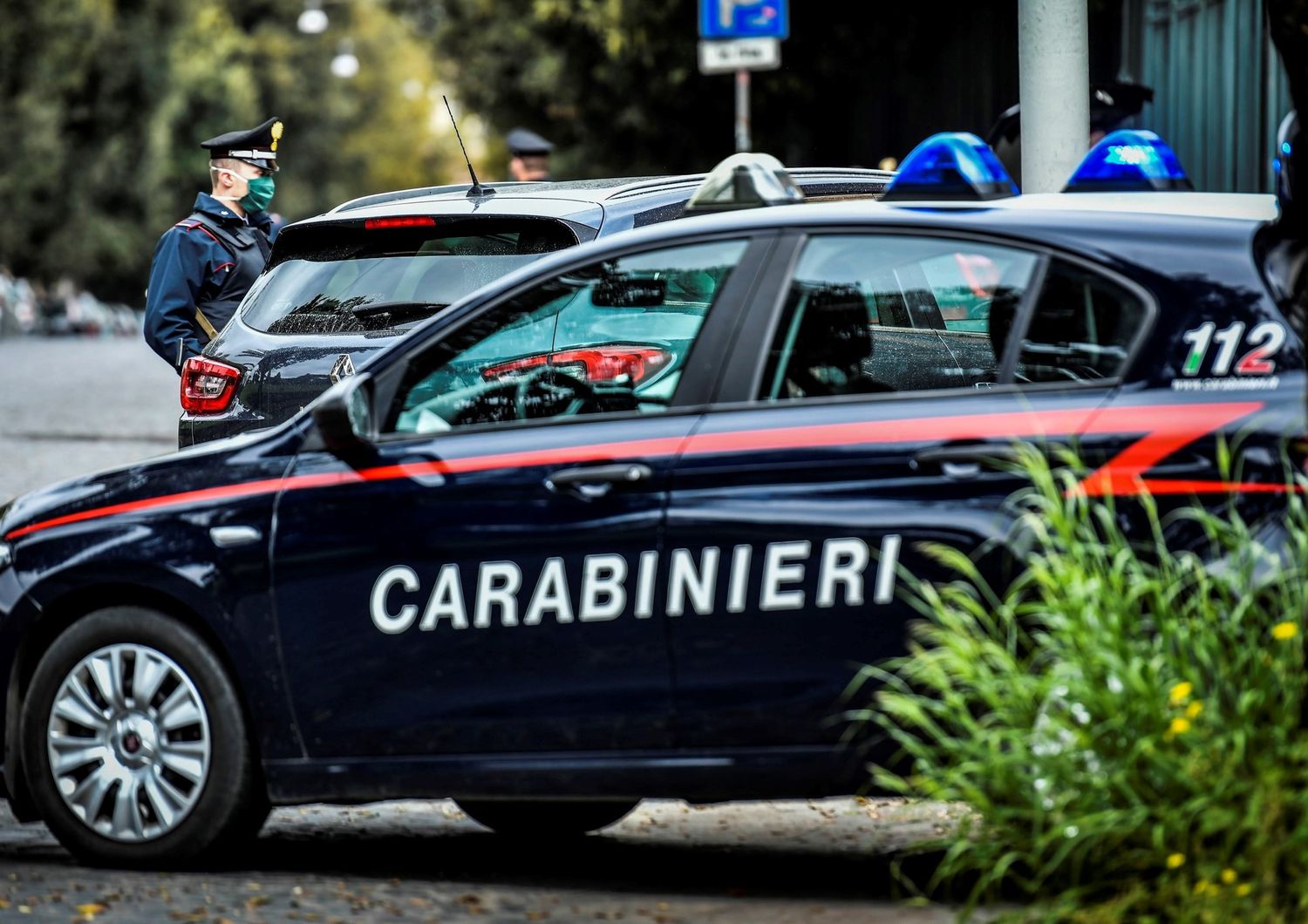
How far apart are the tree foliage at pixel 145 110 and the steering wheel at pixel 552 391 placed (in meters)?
43.6

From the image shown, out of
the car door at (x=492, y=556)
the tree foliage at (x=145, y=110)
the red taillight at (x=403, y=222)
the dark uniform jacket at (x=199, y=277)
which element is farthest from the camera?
the tree foliage at (x=145, y=110)

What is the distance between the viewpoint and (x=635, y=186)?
8391mm

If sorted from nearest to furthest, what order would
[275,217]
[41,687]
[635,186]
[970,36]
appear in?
[41,687], [635,186], [275,217], [970,36]

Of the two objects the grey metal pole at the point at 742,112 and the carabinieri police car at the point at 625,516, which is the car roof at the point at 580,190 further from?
the grey metal pole at the point at 742,112

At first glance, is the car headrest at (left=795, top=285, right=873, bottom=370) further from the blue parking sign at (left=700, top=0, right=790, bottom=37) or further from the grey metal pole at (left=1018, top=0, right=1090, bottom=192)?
the blue parking sign at (left=700, top=0, right=790, bottom=37)

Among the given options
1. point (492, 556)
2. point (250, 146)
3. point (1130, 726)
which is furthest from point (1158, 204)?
point (250, 146)

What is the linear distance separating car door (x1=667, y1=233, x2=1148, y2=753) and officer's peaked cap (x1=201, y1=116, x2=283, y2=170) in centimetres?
541

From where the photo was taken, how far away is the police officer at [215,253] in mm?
9695

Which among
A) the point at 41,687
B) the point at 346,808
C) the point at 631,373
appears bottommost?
the point at 346,808

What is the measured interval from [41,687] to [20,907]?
0.57m

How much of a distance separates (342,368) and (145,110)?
61528 mm

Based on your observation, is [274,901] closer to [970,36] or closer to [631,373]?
[631,373]

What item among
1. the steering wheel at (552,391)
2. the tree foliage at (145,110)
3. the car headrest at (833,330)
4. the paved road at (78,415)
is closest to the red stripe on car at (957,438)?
the car headrest at (833,330)

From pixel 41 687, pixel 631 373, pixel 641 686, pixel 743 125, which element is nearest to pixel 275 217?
pixel 743 125
